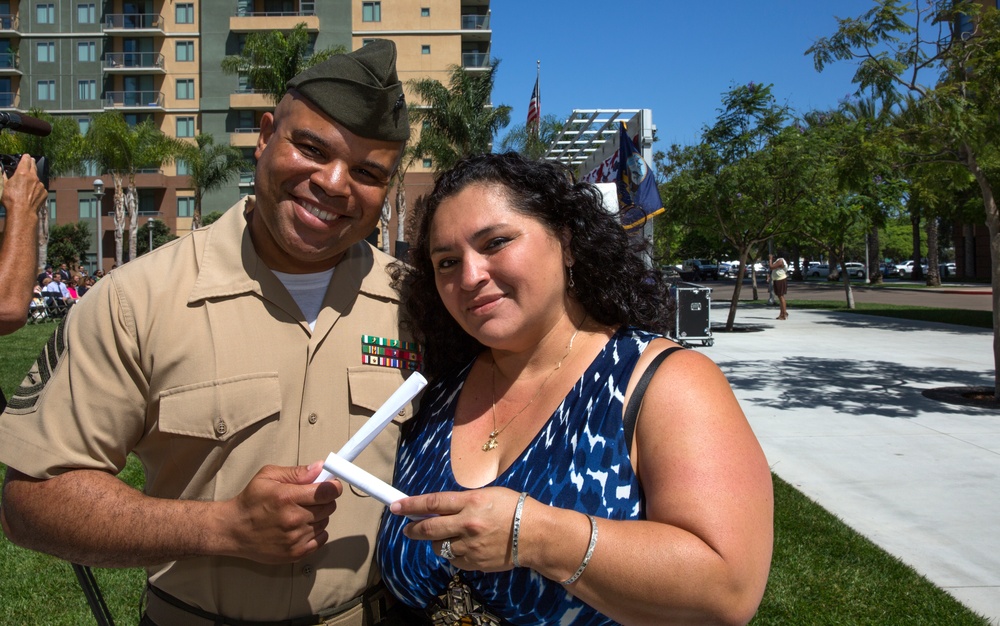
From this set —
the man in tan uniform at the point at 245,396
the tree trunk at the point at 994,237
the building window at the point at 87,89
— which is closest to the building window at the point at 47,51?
the building window at the point at 87,89

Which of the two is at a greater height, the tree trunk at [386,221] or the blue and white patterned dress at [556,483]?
the tree trunk at [386,221]

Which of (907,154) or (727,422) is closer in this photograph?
(727,422)

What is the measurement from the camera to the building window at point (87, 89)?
55.9 m

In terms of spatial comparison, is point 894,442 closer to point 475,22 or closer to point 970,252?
point 970,252

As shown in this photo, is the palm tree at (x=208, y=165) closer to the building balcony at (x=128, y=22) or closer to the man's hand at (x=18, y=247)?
the building balcony at (x=128, y=22)

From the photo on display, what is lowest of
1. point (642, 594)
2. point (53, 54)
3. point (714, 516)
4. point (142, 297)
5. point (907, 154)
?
point (642, 594)

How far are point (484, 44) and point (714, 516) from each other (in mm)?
56653

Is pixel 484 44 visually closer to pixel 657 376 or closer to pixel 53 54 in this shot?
pixel 53 54

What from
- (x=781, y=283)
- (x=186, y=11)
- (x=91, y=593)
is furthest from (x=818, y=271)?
(x=91, y=593)

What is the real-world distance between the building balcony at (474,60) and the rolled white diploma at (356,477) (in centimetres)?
5465

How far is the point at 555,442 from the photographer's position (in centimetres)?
180

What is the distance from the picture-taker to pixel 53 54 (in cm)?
5588

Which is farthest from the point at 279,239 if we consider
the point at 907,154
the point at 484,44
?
the point at 484,44

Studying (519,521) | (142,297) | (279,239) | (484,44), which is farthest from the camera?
(484,44)
